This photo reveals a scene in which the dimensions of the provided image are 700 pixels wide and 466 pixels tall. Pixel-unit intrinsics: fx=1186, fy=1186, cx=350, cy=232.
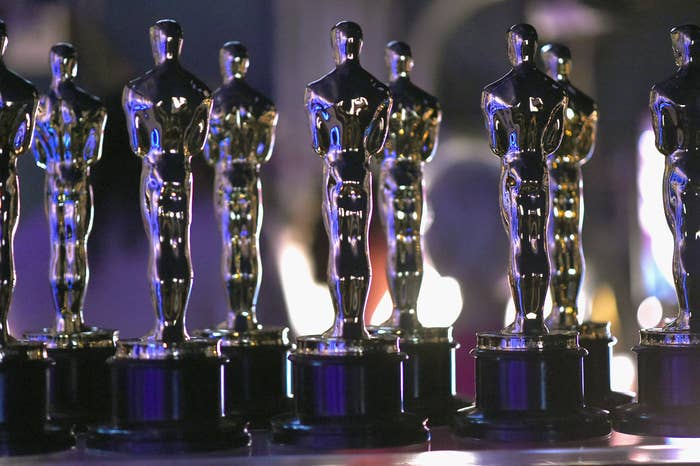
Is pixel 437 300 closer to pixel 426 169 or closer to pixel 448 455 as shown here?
pixel 426 169

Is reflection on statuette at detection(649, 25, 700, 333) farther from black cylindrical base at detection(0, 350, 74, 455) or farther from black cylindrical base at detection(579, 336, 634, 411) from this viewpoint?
black cylindrical base at detection(0, 350, 74, 455)

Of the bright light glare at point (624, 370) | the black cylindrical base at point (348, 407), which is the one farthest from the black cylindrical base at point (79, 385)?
the bright light glare at point (624, 370)

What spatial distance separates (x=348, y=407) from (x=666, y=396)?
17cm

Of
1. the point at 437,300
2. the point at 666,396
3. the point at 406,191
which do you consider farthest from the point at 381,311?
the point at 666,396

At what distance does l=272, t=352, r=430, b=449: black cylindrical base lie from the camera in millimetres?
570

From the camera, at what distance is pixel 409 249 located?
2.41 ft

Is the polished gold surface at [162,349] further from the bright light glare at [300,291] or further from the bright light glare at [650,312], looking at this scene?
the bright light glare at [650,312]

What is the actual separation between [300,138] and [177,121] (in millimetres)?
490

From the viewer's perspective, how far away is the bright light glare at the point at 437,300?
1082 mm

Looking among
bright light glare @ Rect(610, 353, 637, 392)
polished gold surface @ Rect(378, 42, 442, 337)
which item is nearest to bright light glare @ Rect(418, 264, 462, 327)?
bright light glare @ Rect(610, 353, 637, 392)

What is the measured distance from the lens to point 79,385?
664 mm

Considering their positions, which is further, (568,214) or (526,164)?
(568,214)

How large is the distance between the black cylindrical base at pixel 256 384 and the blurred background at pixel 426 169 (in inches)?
13.9

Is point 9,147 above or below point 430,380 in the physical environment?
above
